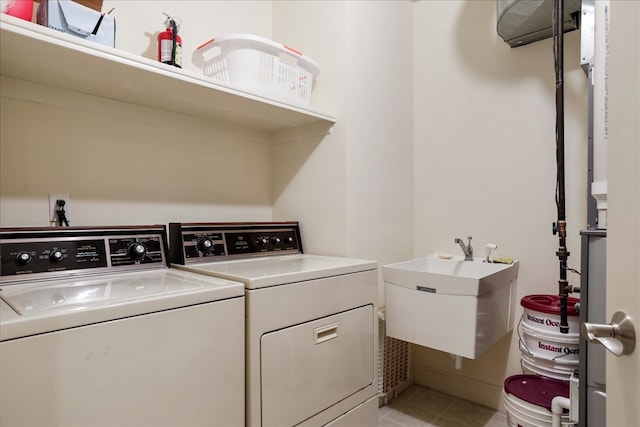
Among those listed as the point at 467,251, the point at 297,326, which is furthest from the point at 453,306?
the point at 297,326

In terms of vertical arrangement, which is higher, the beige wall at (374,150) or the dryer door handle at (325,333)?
the beige wall at (374,150)

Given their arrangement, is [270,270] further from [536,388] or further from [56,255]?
[536,388]

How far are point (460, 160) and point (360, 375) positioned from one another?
146 cm

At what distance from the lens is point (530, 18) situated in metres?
1.81

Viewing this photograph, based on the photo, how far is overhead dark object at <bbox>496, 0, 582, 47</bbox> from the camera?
1.73 m

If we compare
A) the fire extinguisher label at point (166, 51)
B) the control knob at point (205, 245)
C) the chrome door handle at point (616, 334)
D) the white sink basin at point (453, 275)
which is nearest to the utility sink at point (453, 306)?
the white sink basin at point (453, 275)

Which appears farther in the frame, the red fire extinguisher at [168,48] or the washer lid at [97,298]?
the red fire extinguisher at [168,48]

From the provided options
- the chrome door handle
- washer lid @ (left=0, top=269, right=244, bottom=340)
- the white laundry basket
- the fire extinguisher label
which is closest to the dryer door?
washer lid @ (left=0, top=269, right=244, bottom=340)

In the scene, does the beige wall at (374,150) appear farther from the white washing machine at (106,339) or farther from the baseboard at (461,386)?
the white washing machine at (106,339)

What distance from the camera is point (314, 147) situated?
2078 mm

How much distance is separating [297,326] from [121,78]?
1173mm

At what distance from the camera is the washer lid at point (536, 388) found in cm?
156

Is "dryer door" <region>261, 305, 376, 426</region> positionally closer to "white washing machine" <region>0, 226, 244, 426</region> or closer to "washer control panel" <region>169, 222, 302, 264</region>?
"white washing machine" <region>0, 226, 244, 426</region>

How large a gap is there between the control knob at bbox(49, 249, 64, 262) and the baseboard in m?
2.19
